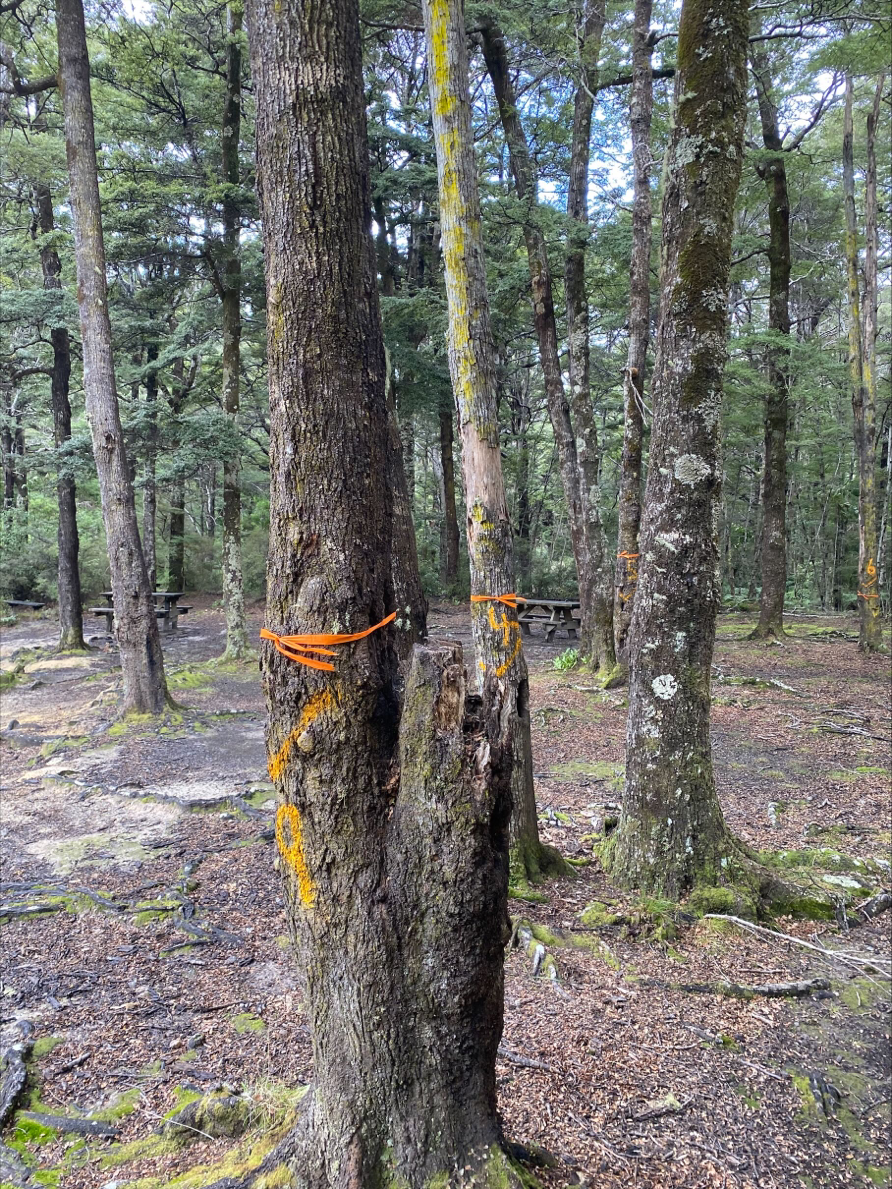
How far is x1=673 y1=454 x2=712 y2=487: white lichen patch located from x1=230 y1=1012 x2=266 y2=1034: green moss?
3339mm

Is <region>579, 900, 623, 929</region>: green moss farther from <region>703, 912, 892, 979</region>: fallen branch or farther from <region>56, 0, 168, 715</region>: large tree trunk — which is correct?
<region>56, 0, 168, 715</region>: large tree trunk

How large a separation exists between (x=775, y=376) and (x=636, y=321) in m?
4.98

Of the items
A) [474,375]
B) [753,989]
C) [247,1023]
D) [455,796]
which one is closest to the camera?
[455,796]

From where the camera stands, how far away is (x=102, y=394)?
8.37m

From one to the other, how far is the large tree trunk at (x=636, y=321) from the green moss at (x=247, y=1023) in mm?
5427

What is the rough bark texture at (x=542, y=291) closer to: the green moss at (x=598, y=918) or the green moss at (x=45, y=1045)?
the green moss at (x=598, y=918)

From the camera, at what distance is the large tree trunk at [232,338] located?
11.5m

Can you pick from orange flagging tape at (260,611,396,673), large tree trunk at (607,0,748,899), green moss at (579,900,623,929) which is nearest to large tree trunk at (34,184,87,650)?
large tree trunk at (607,0,748,899)

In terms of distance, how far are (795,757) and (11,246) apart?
1440 cm

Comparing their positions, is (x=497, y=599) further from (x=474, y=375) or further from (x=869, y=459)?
(x=869, y=459)

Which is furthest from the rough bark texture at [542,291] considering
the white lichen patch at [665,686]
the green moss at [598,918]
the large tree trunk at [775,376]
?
the green moss at [598,918]

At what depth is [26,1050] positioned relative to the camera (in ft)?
9.22

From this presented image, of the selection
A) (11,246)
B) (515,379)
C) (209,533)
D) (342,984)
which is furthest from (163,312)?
(342,984)

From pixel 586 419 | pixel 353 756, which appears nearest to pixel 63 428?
pixel 586 419
